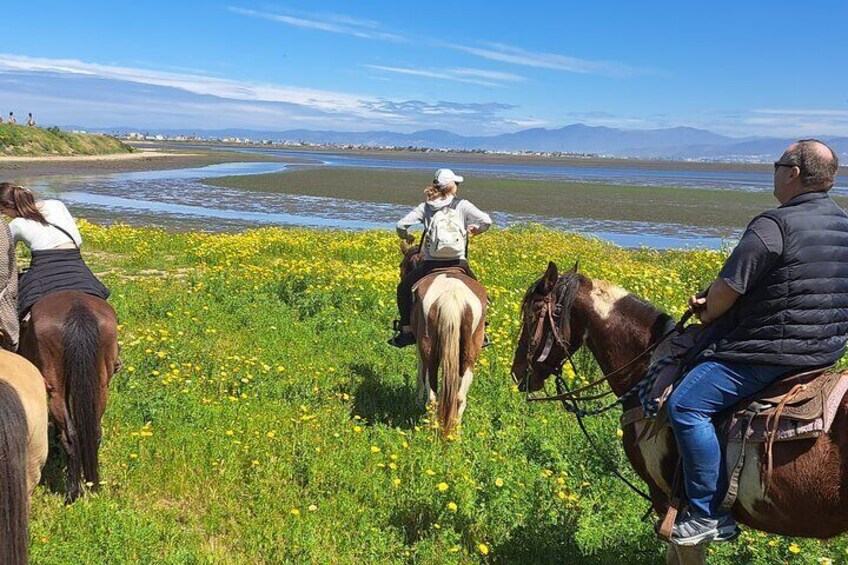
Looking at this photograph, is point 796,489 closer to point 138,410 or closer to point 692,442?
point 692,442

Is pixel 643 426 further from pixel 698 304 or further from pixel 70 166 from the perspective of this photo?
pixel 70 166

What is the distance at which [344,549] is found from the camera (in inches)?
209

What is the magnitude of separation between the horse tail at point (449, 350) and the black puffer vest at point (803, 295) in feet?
12.5

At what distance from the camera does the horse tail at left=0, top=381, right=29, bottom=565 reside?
3943 mm

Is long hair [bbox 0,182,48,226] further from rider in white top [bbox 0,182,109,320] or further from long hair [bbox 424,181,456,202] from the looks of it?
long hair [bbox 424,181,456,202]

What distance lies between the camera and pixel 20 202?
6.36 meters

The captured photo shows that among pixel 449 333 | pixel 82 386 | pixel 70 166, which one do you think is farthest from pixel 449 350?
pixel 70 166

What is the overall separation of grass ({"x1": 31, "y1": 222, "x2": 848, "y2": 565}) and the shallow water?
58.2ft

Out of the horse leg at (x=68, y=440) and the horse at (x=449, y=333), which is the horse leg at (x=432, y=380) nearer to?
the horse at (x=449, y=333)

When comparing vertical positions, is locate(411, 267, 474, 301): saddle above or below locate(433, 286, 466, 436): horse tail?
above

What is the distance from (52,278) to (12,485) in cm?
292

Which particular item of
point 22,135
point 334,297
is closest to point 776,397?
point 334,297

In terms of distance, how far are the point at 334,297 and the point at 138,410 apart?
5363mm

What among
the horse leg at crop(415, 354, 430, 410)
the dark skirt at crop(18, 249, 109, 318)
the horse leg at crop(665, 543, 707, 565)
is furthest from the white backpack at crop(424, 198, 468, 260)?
the horse leg at crop(665, 543, 707, 565)
